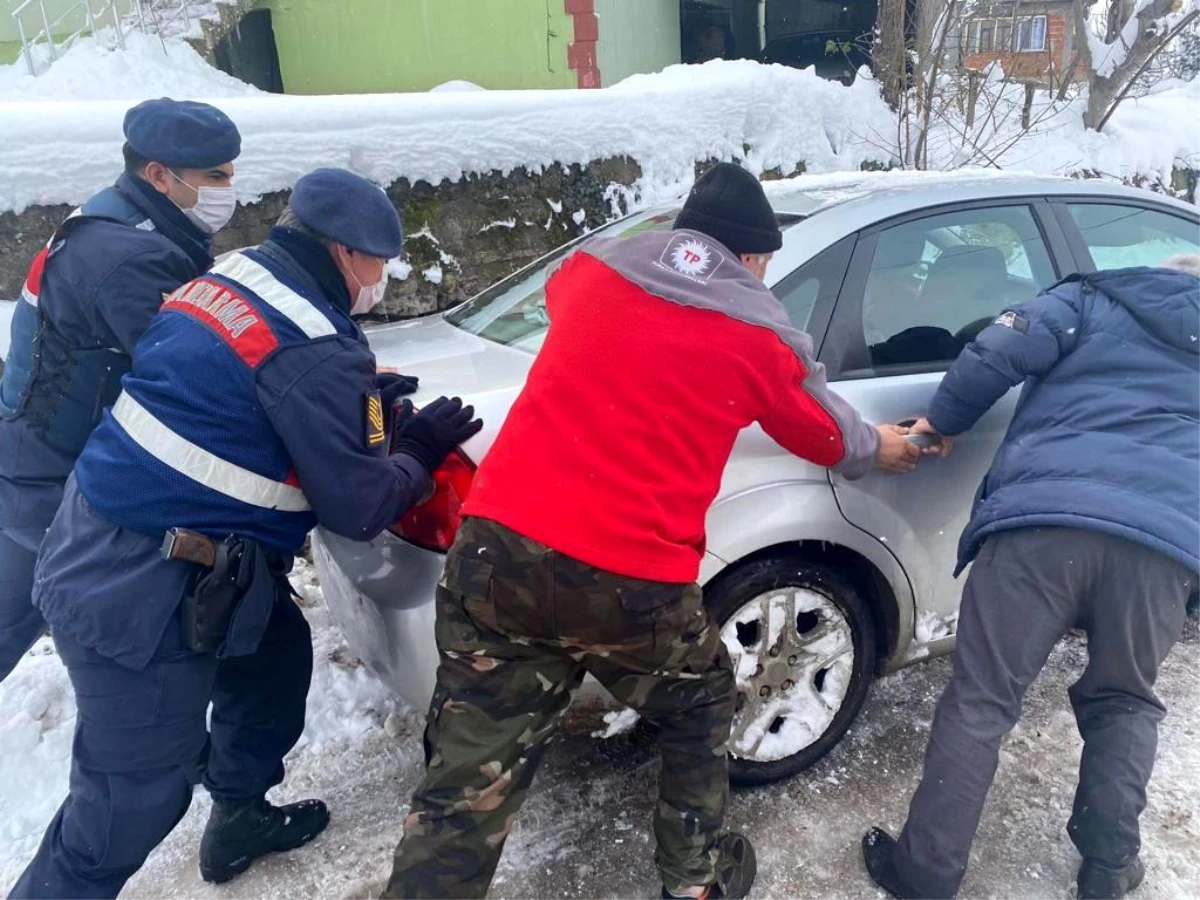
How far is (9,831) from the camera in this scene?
2568 millimetres

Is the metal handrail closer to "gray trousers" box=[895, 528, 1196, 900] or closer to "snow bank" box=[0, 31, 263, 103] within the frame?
"snow bank" box=[0, 31, 263, 103]

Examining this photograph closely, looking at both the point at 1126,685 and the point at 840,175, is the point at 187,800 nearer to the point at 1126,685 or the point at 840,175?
the point at 1126,685

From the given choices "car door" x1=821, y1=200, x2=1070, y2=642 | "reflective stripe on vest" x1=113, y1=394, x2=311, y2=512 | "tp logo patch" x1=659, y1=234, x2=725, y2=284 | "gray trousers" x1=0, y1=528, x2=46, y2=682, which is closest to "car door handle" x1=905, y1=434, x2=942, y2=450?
"car door" x1=821, y1=200, x2=1070, y2=642

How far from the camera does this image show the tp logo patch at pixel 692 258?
183 centimetres

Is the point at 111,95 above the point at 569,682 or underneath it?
above

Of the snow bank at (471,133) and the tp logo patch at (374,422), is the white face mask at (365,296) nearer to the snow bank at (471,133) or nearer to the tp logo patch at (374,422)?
the tp logo patch at (374,422)

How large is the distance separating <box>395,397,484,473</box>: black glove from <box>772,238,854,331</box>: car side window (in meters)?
0.95

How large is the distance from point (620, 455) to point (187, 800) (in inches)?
51.0

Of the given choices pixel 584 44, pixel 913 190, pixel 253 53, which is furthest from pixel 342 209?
pixel 253 53

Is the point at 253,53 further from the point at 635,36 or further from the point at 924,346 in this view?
the point at 924,346

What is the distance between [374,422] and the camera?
1930 mm

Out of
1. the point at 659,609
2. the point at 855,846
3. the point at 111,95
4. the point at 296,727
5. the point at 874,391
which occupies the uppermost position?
the point at 111,95

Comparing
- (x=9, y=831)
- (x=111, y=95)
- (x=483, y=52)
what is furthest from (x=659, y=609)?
(x=483, y=52)

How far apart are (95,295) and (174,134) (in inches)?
19.7
